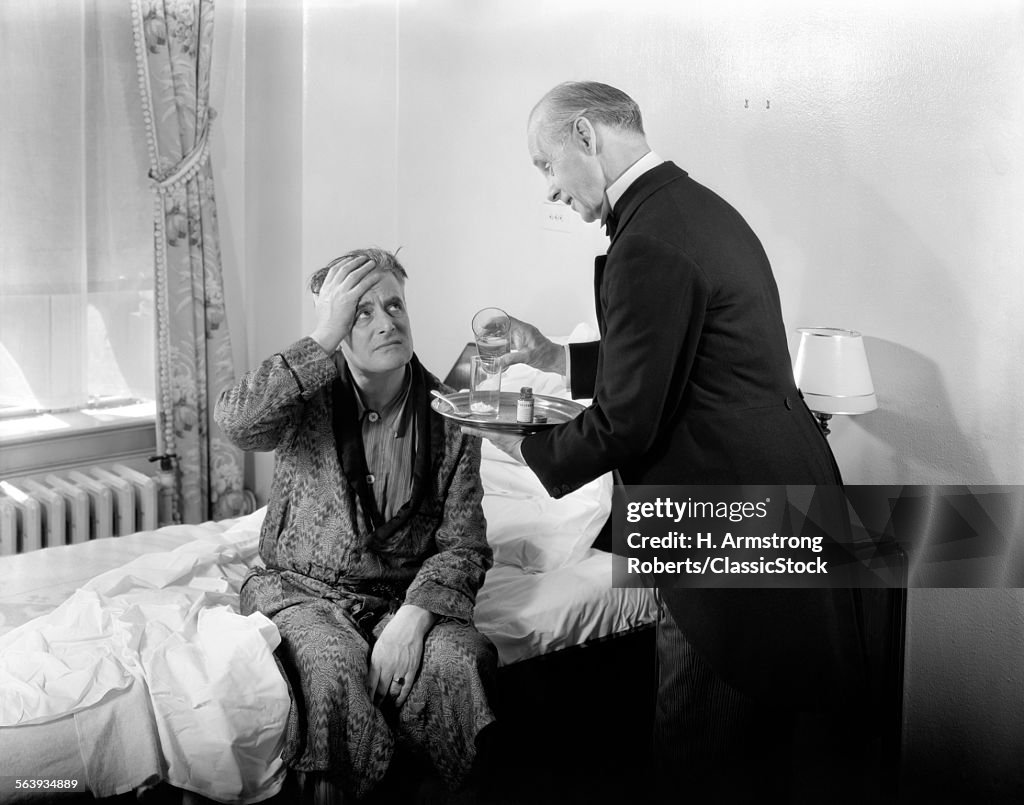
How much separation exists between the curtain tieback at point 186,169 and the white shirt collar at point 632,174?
2.29 m

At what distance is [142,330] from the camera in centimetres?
385

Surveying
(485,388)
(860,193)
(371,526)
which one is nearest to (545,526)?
(485,388)

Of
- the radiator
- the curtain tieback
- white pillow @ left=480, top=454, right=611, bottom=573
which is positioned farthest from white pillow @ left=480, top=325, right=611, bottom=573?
the curtain tieback

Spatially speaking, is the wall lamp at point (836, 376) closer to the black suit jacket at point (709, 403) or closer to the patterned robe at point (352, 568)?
the black suit jacket at point (709, 403)

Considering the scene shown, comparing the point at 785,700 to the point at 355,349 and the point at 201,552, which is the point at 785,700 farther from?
the point at 201,552

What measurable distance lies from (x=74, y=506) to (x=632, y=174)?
242 centimetres

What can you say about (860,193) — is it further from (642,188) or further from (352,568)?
(352,568)

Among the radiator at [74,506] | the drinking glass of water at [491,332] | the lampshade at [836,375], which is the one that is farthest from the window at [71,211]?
the lampshade at [836,375]

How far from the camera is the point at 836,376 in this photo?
94.0 inches

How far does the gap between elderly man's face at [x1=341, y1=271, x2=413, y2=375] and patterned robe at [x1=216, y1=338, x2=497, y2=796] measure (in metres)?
0.07

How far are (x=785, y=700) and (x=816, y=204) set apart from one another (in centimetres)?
130

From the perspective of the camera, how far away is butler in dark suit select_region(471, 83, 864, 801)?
1773mm

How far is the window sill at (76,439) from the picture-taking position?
3.55 meters

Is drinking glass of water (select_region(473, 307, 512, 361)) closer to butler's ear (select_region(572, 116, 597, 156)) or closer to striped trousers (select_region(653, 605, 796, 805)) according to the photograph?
butler's ear (select_region(572, 116, 597, 156))
